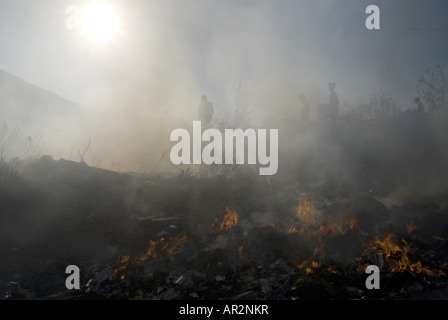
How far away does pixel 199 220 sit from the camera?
957 cm

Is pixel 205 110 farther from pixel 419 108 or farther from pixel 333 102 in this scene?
pixel 419 108

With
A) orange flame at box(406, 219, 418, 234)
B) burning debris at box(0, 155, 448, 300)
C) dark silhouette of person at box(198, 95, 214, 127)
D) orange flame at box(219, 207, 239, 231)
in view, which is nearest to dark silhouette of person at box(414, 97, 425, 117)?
burning debris at box(0, 155, 448, 300)

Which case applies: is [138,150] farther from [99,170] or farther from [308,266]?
[308,266]

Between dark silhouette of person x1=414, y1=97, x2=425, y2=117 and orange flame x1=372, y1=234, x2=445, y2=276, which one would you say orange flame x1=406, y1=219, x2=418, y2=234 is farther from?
dark silhouette of person x1=414, y1=97, x2=425, y2=117

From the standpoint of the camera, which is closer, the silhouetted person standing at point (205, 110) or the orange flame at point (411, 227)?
the orange flame at point (411, 227)

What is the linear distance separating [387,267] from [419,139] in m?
11.1

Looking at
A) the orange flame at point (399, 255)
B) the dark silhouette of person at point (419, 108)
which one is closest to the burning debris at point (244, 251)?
the orange flame at point (399, 255)
